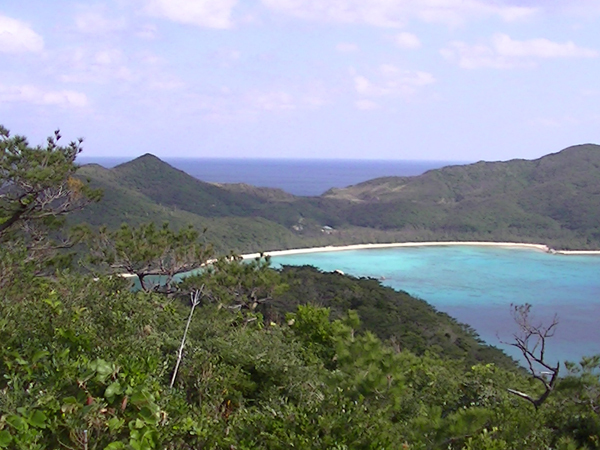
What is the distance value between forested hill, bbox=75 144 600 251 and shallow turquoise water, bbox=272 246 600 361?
332 cm

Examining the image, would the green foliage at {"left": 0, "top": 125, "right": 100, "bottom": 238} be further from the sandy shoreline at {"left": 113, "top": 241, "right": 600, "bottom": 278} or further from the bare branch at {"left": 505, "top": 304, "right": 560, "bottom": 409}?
the sandy shoreline at {"left": 113, "top": 241, "right": 600, "bottom": 278}

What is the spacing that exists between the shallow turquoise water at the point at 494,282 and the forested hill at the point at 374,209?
3315mm

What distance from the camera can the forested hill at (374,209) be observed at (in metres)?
43.2

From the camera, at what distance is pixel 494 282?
3494 cm

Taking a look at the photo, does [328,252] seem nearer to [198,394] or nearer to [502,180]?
[502,180]

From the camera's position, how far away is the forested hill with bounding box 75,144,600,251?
43219mm

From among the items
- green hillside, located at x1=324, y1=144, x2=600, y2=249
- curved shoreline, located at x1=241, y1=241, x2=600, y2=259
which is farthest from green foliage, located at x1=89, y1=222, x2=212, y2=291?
green hillside, located at x1=324, y1=144, x2=600, y2=249

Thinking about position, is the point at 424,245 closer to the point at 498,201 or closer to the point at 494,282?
the point at 498,201

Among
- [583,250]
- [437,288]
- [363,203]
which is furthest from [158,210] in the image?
[583,250]

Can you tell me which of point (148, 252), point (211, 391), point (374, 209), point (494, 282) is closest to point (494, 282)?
point (494, 282)

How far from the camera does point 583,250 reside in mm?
45688

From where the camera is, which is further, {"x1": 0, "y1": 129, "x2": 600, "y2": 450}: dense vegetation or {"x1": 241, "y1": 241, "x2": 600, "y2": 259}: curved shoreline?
{"x1": 241, "y1": 241, "x2": 600, "y2": 259}: curved shoreline

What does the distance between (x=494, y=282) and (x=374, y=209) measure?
2152 cm

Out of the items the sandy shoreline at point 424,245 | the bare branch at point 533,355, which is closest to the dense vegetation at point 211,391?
the bare branch at point 533,355
